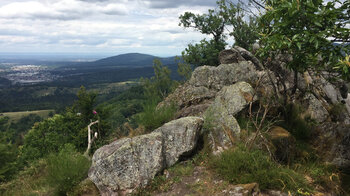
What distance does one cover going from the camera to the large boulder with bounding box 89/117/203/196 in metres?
6.29

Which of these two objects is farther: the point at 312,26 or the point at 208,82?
the point at 208,82

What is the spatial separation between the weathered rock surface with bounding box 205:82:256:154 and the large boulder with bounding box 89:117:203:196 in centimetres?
92

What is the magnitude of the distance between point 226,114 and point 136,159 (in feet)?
12.8

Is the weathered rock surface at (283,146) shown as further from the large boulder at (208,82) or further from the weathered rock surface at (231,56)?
the weathered rock surface at (231,56)

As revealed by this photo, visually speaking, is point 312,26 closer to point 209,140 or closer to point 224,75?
point 209,140

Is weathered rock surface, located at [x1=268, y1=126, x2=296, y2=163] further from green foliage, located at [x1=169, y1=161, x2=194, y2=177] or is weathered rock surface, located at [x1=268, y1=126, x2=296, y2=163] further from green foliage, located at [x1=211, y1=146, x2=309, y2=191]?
green foliage, located at [x1=169, y1=161, x2=194, y2=177]

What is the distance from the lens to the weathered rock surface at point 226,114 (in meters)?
7.56

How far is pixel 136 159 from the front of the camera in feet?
21.4

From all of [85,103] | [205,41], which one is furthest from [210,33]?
[85,103]

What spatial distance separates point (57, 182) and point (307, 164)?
7.91 meters

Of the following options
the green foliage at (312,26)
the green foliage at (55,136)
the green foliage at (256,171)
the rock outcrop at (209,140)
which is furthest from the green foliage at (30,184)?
the green foliage at (312,26)

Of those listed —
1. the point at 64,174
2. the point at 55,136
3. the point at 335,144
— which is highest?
the point at 335,144

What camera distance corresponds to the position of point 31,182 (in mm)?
9383

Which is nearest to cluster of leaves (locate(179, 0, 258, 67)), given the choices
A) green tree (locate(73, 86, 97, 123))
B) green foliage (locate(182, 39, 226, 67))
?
green foliage (locate(182, 39, 226, 67))
